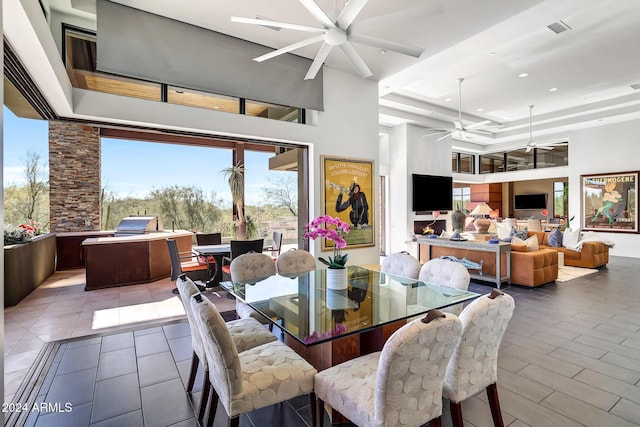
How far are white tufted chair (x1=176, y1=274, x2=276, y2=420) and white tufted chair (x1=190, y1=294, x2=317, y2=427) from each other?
0.69 ft

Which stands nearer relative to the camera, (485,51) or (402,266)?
(402,266)

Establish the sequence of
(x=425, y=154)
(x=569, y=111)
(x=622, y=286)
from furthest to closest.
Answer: (x=425, y=154) → (x=569, y=111) → (x=622, y=286)

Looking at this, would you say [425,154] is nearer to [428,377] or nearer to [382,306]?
[382,306]

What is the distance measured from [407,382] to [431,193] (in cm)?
836

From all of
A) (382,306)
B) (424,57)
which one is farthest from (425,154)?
(382,306)

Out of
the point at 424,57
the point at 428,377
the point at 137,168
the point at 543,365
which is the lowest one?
the point at 543,365

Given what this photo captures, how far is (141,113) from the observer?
11.6ft

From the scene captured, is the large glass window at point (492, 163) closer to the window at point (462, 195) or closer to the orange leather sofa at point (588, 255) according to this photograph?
the window at point (462, 195)

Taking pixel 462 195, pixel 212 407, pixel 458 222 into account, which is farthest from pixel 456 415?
pixel 462 195

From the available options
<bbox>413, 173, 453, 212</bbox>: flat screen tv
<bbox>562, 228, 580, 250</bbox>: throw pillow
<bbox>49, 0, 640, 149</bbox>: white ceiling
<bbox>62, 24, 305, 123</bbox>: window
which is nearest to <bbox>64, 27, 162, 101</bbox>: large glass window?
<bbox>62, 24, 305, 123</bbox>: window

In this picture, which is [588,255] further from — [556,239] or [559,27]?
[559,27]

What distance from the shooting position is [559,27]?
4.35 m

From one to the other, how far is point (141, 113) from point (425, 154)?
300 inches

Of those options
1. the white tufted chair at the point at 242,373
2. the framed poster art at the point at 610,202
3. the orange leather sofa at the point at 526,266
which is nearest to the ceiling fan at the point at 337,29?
the white tufted chair at the point at 242,373
